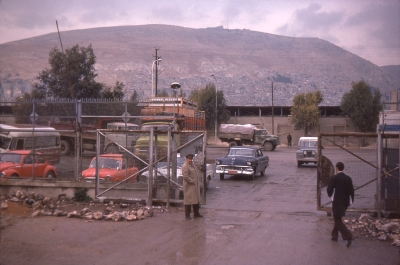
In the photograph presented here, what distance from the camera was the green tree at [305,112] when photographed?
2279 inches

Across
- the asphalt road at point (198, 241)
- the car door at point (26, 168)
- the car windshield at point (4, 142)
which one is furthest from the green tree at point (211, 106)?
the asphalt road at point (198, 241)

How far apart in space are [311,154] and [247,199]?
13924 millimetres

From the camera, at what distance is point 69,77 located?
3631cm

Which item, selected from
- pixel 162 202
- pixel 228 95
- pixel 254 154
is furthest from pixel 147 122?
pixel 228 95

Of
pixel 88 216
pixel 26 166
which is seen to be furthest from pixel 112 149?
pixel 26 166

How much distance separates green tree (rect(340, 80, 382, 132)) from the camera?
2205 inches

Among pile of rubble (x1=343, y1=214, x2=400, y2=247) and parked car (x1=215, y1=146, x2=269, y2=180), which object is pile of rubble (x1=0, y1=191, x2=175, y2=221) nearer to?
pile of rubble (x1=343, y1=214, x2=400, y2=247)

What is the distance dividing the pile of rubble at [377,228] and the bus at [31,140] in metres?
9.55

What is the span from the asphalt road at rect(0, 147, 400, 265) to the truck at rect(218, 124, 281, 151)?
3131cm

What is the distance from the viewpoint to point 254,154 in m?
22.2

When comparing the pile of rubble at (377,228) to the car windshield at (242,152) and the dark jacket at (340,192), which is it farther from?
the car windshield at (242,152)

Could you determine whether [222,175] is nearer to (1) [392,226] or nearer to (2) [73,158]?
(2) [73,158]

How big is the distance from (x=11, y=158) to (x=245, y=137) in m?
31.8

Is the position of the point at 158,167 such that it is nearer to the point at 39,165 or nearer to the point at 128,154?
the point at 128,154
